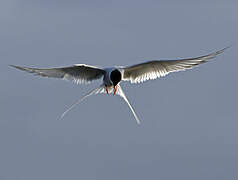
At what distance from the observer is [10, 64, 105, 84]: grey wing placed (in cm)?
1978

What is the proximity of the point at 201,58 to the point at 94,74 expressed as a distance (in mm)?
3678

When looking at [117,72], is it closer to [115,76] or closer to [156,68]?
[115,76]

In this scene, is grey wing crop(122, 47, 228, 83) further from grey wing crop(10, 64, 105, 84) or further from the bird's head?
grey wing crop(10, 64, 105, 84)

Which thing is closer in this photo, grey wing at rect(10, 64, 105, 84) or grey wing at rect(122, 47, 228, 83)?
grey wing at rect(122, 47, 228, 83)

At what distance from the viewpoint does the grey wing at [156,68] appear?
19.2 meters

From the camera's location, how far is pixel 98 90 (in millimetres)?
19766

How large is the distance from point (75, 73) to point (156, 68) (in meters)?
2.64

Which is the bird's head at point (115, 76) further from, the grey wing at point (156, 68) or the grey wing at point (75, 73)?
the grey wing at point (75, 73)

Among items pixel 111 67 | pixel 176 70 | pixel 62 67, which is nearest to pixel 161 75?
pixel 176 70

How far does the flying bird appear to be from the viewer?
62.8 feet

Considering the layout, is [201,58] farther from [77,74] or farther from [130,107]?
[77,74]

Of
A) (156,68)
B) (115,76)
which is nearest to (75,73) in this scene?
(115,76)

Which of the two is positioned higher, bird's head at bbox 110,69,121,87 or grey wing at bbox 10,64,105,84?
grey wing at bbox 10,64,105,84

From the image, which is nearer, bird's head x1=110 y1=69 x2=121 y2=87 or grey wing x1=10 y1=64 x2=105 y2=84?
bird's head x1=110 y1=69 x2=121 y2=87
